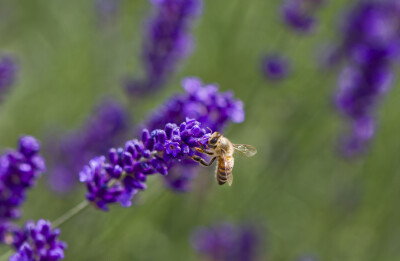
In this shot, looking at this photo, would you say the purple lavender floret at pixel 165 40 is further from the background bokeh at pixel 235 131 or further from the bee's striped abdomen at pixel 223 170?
the bee's striped abdomen at pixel 223 170

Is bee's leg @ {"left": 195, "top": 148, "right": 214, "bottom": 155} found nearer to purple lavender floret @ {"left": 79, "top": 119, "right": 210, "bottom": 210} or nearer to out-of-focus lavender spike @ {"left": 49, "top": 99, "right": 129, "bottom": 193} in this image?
purple lavender floret @ {"left": 79, "top": 119, "right": 210, "bottom": 210}

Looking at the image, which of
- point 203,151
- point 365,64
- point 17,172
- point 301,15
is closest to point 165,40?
point 301,15

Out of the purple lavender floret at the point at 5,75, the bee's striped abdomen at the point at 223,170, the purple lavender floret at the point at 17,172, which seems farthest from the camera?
the purple lavender floret at the point at 5,75

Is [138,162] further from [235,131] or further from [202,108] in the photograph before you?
[235,131]

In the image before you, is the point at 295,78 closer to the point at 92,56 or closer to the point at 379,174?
the point at 379,174

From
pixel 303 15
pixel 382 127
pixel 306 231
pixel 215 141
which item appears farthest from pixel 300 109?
pixel 215 141

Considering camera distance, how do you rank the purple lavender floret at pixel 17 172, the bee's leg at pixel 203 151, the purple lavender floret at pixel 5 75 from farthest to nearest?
1. the purple lavender floret at pixel 5 75
2. the bee's leg at pixel 203 151
3. the purple lavender floret at pixel 17 172

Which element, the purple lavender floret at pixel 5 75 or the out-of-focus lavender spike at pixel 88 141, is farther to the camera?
the out-of-focus lavender spike at pixel 88 141

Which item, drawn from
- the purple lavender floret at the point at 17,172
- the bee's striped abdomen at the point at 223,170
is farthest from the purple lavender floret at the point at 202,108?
the purple lavender floret at the point at 17,172
